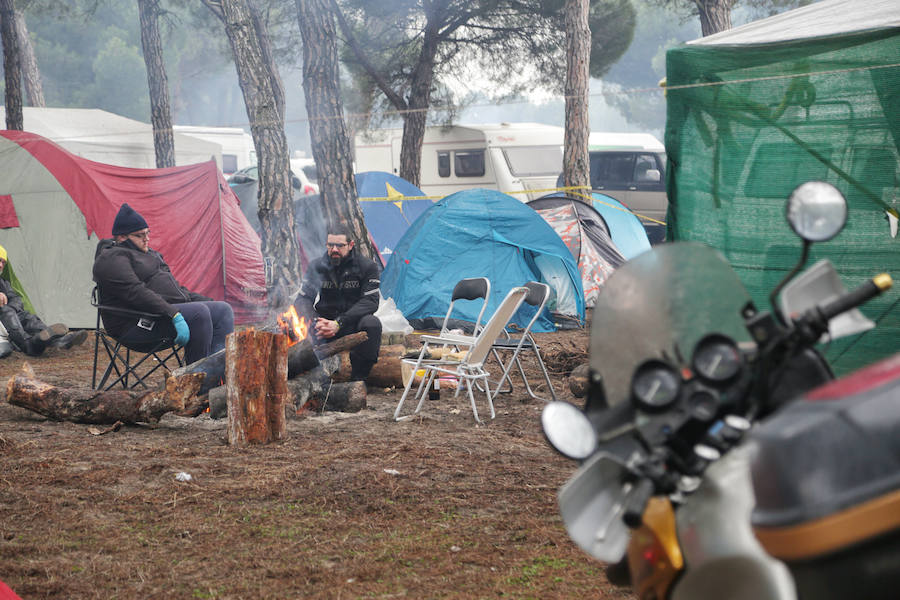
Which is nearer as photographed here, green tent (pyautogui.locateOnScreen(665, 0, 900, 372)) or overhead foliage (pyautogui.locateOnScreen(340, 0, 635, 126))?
green tent (pyautogui.locateOnScreen(665, 0, 900, 372))

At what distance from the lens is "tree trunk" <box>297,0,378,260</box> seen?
10078 millimetres

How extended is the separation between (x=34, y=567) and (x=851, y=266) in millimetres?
4488

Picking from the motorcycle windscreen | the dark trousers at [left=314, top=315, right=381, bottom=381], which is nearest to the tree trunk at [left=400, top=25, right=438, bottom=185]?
the dark trousers at [left=314, top=315, right=381, bottom=381]

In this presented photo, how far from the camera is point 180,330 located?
6.58 meters

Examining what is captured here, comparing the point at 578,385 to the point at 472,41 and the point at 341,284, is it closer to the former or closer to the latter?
the point at 341,284

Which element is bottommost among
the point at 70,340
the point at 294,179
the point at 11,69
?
the point at 70,340

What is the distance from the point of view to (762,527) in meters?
1.26

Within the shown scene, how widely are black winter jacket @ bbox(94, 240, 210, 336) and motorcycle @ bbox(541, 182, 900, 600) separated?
5.09 metres

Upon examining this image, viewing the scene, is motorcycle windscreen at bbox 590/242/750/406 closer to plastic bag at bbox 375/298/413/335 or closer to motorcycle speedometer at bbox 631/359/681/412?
motorcycle speedometer at bbox 631/359/681/412

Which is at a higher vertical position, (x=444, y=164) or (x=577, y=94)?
(x=577, y=94)

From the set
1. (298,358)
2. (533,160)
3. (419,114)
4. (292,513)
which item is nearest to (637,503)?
(292,513)

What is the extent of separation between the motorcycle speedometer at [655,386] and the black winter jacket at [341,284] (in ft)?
17.7

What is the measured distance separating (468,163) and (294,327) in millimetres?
12662

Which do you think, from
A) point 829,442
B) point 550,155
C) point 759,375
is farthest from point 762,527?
point 550,155
